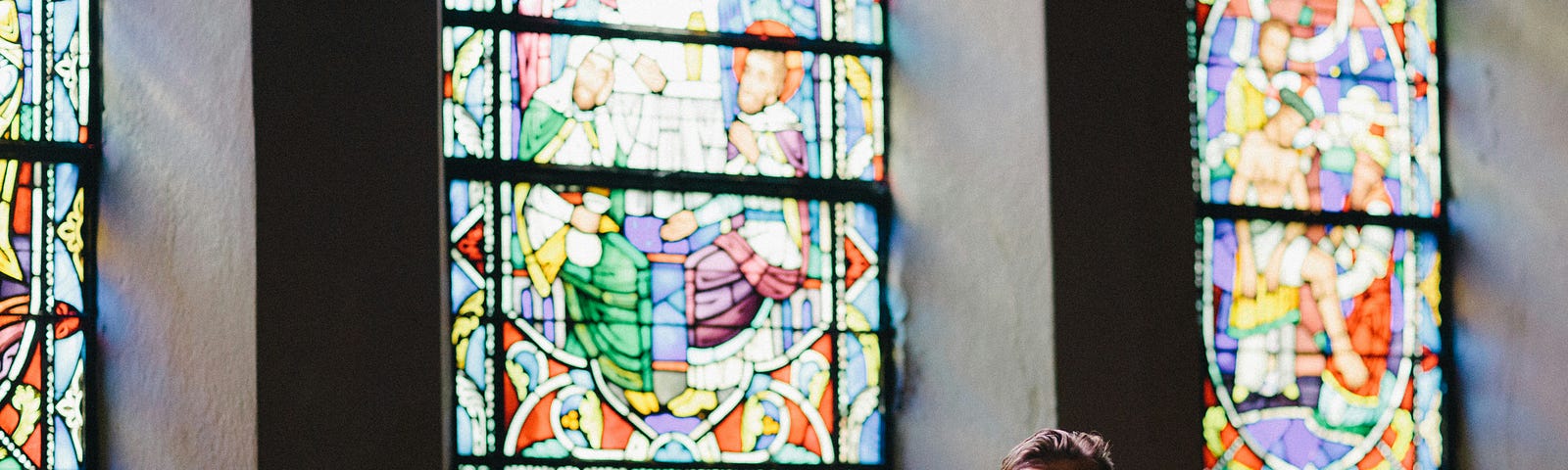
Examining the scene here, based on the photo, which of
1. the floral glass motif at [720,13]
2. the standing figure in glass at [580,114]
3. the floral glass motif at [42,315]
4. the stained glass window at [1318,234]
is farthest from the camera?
the stained glass window at [1318,234]

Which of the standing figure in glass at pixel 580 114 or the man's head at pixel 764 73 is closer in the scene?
the standing figure in glass at pixel 580 114

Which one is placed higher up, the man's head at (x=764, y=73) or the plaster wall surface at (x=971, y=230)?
the man's head at (x=764, y=73)

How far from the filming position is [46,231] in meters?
4.47

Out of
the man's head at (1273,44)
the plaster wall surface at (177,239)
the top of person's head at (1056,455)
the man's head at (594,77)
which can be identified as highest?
the man's head at (1273,44)

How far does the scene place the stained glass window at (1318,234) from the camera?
16.7 feet

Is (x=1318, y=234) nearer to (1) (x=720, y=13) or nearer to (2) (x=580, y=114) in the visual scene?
(1) (x=720, y=13)

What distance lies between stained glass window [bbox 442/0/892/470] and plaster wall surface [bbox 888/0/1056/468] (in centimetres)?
10

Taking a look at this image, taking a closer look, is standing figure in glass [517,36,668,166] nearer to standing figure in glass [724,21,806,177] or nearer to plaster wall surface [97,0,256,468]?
standing figure in glass [724,21,806,177]

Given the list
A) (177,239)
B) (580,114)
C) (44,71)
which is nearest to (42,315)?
(177,239)

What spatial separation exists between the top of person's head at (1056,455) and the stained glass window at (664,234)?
206 centimetres

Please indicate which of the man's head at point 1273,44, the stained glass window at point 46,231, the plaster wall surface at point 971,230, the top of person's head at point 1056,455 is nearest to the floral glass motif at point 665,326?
the plaster wall surface at point 971,230

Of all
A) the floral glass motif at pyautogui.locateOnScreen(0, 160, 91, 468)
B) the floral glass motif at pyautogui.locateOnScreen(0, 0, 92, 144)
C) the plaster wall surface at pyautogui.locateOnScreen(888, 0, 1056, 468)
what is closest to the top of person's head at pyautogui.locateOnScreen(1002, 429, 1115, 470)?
the plaster wall surface at pyautogui.locateOnScreen(888, 0, 1056, 468)

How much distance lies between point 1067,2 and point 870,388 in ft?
3.13

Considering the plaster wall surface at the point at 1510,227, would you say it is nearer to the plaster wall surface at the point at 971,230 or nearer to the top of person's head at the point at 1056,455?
the plaster wall surface at the point at 971,230
